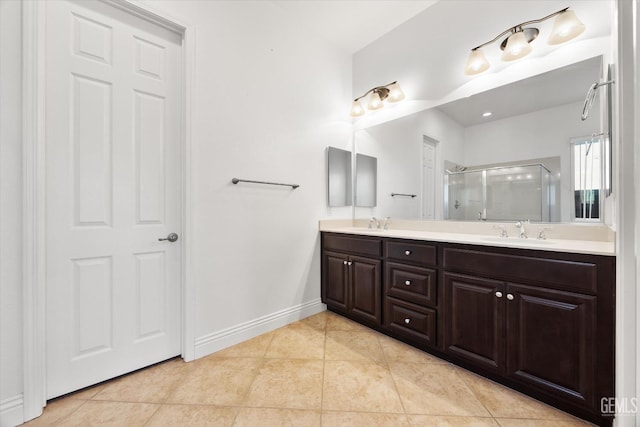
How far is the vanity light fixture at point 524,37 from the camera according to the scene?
153 centimetres

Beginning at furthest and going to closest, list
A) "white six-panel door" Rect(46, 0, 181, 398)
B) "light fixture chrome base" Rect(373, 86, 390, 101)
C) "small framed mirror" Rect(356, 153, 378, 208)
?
"small framed mirror" Rect(356, 153, 378, 208)
"light fixture chrome base" Rect(373, 86, 390, 101)
"white six-panel door" Rect(46, 0, 181, 398)

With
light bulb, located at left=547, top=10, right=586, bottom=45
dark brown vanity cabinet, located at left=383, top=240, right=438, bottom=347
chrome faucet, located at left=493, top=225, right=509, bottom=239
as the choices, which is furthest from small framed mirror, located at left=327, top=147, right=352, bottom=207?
light bulb, located at left=547, top=10, right=586, bottom=45

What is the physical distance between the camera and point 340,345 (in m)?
1.94

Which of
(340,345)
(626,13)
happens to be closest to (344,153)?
(340,345)

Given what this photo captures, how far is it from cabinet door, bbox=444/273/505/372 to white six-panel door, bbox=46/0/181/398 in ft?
5.91

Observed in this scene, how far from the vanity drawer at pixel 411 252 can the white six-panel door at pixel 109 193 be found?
1531 mm

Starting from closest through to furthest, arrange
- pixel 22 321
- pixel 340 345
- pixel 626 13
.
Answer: pixel 626 13
pixel 22 321
pixel 340 345

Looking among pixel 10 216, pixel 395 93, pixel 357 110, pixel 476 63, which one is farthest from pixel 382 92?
pixel 10 216

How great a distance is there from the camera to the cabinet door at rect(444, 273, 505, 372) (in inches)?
56.3

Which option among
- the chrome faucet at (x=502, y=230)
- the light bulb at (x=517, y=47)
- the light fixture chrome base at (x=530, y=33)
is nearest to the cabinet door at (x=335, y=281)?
the chrome faucet at (x=502, y=230)

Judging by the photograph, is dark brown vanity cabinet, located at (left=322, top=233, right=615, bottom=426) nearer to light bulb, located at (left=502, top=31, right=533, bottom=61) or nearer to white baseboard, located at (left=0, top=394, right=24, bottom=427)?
light bulb, located at (left=502, top=31, right=533, bottom=61)

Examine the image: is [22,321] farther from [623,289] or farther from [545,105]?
[545,105]

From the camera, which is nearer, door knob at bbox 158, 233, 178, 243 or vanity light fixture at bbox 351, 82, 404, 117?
door knob at bbox 158, 233, 178, 243

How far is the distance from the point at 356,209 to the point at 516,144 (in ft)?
4.98
